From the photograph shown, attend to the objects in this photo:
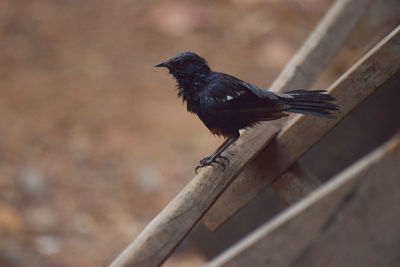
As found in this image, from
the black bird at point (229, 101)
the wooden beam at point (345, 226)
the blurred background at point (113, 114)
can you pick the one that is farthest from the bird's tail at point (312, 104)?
the blurred background at point (113, 114)

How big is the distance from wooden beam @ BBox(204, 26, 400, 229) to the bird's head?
0.49 m

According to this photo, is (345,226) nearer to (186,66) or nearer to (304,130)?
(304,130)

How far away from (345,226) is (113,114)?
5.18 metres

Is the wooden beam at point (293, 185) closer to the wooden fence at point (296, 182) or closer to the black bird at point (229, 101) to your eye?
the wooden fence at point (296, 182)

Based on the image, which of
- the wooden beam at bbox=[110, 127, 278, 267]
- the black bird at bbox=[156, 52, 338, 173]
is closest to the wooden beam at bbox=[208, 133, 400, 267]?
the wooden beam at bbox=[110, 127, 278, 267]

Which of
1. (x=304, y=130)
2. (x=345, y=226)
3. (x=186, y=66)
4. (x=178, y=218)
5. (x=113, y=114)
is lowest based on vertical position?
(x=345, y=226)

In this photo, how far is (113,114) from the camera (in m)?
6.03

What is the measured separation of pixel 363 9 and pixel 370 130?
1148 millimetres

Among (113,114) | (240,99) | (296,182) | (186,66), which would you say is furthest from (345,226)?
(113,114)

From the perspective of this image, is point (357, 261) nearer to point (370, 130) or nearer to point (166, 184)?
point (370, 130)

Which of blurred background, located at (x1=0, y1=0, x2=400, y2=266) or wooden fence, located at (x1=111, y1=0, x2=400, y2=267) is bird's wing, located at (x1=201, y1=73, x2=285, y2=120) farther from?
blurred background, located at (x1=0, y1=0, x2=400, y2=266)

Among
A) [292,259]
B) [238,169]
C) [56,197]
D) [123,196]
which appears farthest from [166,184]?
[292,259]

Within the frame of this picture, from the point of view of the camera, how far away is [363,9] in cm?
267

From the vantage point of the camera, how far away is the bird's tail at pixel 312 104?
197 centimetres
